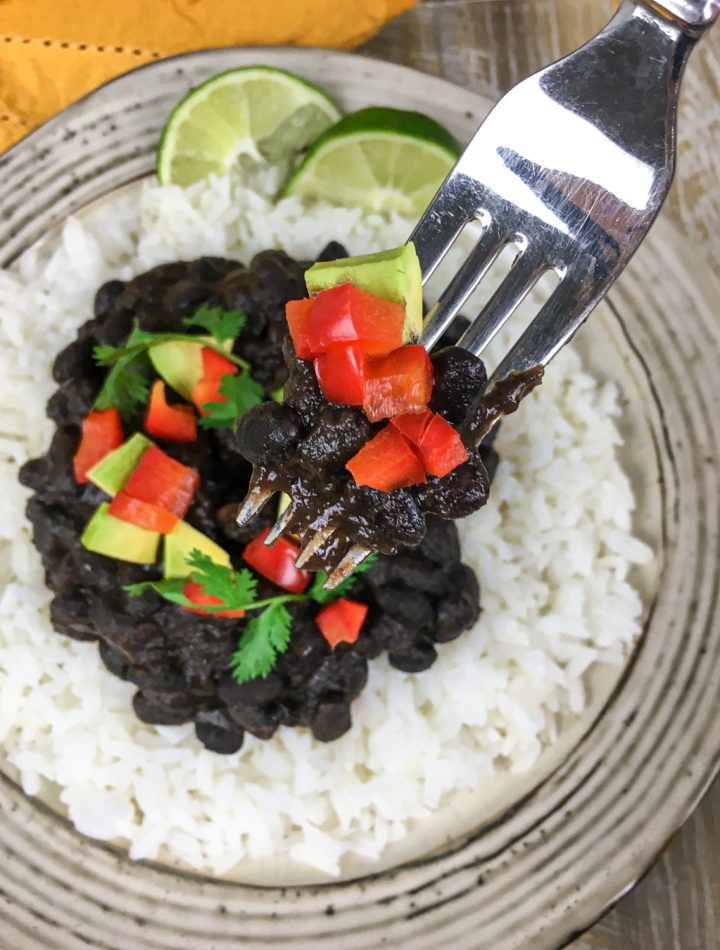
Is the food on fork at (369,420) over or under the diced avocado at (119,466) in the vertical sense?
over

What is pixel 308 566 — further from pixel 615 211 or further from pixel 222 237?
pixel 222 237

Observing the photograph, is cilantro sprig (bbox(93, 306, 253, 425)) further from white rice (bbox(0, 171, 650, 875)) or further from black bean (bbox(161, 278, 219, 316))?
white rice (bbox(0, 171, 650, 875))

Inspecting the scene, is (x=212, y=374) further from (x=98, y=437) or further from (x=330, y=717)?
(x=330, y=717)

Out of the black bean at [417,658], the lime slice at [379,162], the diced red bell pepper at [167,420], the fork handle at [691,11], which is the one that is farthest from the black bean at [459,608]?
the fork handle at [691,11]

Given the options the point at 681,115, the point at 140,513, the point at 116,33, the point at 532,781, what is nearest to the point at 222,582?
the point at 140,513

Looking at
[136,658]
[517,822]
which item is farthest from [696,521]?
[136,658]

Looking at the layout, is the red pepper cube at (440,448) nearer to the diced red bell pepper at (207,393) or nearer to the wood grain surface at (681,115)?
the diced red bell pepper at (207,393)
